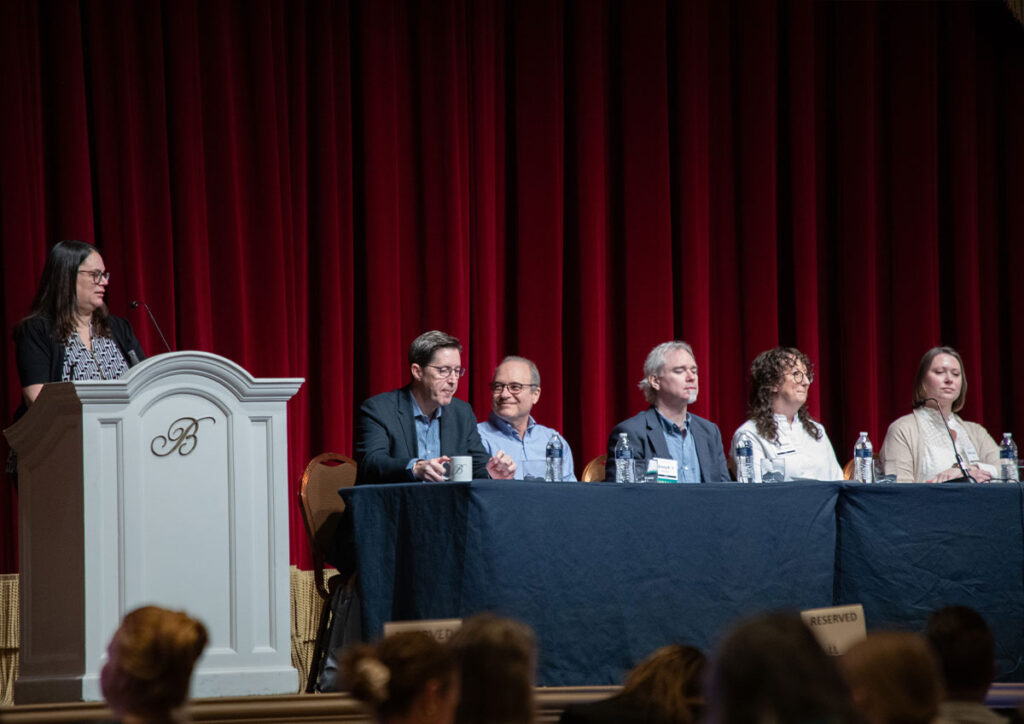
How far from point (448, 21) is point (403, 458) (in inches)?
92.7

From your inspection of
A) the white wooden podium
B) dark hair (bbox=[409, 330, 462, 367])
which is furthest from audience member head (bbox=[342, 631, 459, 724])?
dark hair (bbox=[409, 330, 462, 367])

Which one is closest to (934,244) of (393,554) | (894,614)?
(894,614)

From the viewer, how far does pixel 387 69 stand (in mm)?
5426

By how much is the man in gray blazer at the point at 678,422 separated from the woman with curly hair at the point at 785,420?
0.38ft

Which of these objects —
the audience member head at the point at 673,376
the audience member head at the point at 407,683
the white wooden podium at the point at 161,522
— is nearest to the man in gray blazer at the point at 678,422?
the audience member head at the point at 673,376

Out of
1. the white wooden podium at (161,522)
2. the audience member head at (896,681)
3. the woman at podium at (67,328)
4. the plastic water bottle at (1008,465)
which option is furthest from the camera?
the plastic water bottle at (1008,465)

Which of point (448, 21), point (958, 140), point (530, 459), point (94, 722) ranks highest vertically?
point (448, 21)

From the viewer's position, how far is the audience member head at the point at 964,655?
1.97 m

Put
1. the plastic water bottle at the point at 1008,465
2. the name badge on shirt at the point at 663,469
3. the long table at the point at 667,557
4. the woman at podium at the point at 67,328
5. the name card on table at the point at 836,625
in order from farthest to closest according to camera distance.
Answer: the plastic water bottle at the point at 1008,465 → the name badge on shirt at the point at 663,469 → the woman at podium at the point at 67,328 → the long table at the point at 667,557 → the name card on table at the point at 836,625

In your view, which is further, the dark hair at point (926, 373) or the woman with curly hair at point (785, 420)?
the dark hair at point (926, 373)

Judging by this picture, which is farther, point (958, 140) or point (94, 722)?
point (958, 140)

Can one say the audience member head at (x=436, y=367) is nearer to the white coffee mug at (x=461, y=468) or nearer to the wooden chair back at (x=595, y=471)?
the white coffee mug at (x=461, y=468)

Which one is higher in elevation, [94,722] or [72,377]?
[72,377]

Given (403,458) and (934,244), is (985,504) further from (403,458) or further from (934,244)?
(934,244)
